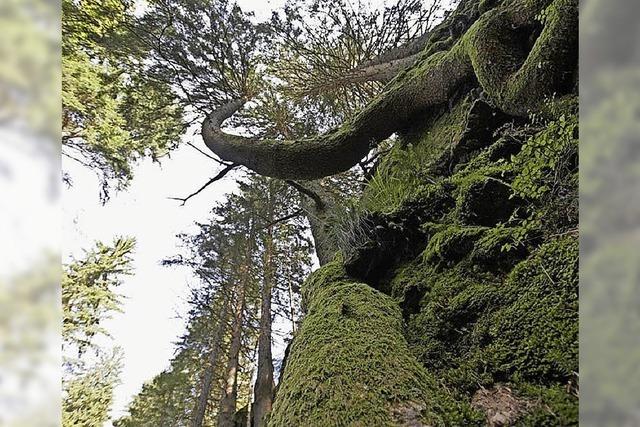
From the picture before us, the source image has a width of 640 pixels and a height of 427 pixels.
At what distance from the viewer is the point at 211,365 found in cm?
789

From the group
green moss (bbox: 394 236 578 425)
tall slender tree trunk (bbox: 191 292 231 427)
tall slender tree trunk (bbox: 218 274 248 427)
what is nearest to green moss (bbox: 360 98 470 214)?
green moss (bbox: 394 236 578 425)

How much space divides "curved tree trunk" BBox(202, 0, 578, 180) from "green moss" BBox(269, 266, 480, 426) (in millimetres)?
1507

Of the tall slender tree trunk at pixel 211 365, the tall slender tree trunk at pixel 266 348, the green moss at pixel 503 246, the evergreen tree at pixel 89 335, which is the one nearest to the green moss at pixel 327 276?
the green moss at pixel 503 246

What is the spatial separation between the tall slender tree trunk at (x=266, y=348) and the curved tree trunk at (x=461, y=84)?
3.20 metres

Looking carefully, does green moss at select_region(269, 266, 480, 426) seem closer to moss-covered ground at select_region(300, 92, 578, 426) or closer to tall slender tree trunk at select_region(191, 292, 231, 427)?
moss-covered ground at select_region(300, 92, 578, 426)

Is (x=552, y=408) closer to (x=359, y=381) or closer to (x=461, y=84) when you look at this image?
(x=359, y=381)

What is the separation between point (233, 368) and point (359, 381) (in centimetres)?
736

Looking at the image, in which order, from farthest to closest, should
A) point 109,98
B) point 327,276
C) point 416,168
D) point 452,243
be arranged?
point 109,98 < point 416,168 < point 327,276 < point 452,243

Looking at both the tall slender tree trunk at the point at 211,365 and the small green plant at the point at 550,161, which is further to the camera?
the tall slender tree trunk at the point at 211,365

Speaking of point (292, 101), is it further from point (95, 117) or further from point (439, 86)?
point (439, 86)

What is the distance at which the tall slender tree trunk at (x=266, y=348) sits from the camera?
5.94m

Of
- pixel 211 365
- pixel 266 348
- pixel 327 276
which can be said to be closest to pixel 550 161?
pixel 327 276

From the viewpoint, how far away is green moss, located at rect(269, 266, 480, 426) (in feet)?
3.60

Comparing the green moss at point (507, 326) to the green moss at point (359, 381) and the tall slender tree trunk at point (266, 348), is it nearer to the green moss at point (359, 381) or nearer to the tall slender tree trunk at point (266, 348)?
the green moss at point (359, 381)
